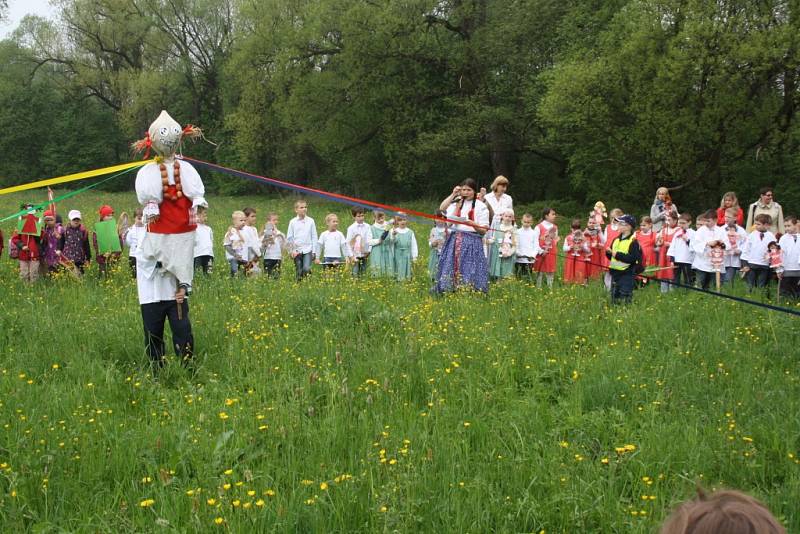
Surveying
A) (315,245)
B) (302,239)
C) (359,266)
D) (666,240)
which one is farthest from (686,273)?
(302,239)

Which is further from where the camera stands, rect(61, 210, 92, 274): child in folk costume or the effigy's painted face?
rect(61, 210, 92, 274): child in folk costume

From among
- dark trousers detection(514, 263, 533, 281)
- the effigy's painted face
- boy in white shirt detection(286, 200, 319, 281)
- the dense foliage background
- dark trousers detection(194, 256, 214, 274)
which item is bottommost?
dark trousers detection(514, 263, 533, 281)

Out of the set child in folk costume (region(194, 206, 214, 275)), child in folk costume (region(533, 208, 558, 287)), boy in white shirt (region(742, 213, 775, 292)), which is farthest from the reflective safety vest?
child in folk costume (region(194, 206, 214, 275))

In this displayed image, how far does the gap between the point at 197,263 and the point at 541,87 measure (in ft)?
73.7

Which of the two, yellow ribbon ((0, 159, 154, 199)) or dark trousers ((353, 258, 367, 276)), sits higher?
yellow ribbon ((0, 159, 154, 199))

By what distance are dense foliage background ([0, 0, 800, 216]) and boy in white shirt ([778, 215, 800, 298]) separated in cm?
1163

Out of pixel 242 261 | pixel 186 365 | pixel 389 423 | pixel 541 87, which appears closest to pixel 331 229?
pixel 242 261

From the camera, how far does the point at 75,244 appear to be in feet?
39.1

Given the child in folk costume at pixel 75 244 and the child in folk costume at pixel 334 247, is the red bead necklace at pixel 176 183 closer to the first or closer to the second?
the child in folk costume at pixel 75 244

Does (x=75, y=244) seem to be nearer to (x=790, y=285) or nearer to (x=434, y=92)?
(x=790, y=285)

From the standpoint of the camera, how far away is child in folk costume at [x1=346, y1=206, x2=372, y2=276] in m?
12.9

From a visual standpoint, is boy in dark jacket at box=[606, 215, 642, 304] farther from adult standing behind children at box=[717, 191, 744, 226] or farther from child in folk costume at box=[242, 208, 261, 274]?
child in folk costume at box=[242, 208, 261, 274]

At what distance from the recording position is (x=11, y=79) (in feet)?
186

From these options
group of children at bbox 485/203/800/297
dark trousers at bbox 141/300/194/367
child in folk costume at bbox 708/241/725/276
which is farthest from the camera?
child in folk costume at bbox 708/241/725/276
